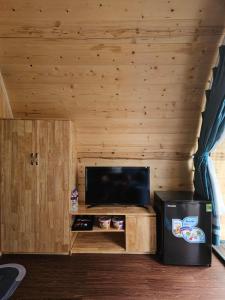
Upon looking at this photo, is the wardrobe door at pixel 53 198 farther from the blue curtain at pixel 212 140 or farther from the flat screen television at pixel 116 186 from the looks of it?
the blue curtain at pixel 212 140

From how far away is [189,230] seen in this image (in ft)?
7.50

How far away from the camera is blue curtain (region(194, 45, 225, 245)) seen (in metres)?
Result: 2.22

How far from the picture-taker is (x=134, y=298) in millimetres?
1826

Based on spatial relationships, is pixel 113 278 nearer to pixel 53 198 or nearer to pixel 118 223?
pixel 118 223

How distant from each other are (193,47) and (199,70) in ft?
0.83

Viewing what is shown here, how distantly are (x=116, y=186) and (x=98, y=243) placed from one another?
718 millimetres

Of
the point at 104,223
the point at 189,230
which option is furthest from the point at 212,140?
the point at 104,223

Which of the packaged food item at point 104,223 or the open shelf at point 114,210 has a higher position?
the open shelf at point 114,210

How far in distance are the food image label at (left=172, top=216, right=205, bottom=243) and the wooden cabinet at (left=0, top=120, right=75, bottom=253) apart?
3.95 ft

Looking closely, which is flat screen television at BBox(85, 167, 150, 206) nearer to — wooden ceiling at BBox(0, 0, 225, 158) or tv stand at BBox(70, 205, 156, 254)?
tv stand at BBox(70, 205, 156, 254)

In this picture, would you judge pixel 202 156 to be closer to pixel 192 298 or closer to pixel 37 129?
pixel 192 298

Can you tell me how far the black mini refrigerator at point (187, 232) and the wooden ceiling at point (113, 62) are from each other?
863mm

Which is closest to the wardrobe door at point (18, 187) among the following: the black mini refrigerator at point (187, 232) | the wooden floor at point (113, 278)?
the wooden floor at point (113, 278)

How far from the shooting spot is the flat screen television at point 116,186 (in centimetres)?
270
